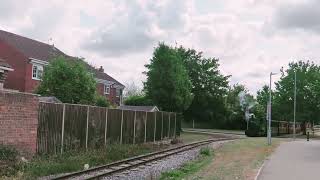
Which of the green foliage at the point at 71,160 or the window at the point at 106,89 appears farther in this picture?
the window at the point at 106,89

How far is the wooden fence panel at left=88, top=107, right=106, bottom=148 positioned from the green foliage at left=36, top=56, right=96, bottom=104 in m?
13.4

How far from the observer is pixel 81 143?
80.1ft

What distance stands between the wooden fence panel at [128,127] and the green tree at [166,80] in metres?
22.5

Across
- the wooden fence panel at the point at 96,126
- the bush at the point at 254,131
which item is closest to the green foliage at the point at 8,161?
the wooden fence panel at the point at 96,126

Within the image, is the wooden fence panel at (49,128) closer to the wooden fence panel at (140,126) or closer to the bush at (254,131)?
the wooden fence panel at (140,126)

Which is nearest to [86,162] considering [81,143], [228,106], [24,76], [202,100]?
[81,143]

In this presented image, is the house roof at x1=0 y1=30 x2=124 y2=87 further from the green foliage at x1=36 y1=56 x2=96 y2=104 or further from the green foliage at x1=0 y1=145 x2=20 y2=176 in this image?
the green foliage at x1=0 y1=145 x2=20 y2=176

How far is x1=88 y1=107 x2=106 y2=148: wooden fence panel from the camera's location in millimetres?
25453

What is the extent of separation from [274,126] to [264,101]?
11387mm

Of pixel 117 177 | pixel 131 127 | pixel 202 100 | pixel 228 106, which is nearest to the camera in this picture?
pixel 117 177

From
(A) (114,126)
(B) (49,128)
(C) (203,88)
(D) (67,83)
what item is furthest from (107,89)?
(B) (49,128)

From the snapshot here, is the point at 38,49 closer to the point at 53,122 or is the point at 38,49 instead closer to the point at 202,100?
the point at 202,100

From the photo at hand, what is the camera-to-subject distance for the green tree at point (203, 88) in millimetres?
79375

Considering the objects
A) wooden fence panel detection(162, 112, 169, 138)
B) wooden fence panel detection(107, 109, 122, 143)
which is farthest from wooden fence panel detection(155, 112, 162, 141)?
wooden fence panel detection(107, 109, 122, 143)
